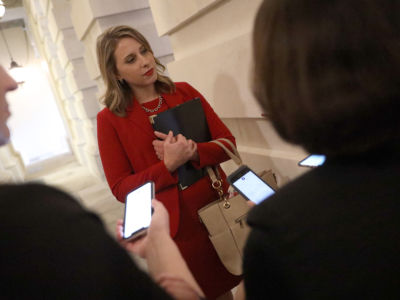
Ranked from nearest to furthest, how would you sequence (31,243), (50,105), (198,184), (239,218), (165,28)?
1. (31,243)
2. (239,218)
3. (198,184)
4. (165,28)
5. (50,105)

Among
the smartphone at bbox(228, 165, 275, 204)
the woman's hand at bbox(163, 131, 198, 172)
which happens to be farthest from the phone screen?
the woman's hand at bbox(163, 131, 198, 172)

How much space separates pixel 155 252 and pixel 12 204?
33 cm

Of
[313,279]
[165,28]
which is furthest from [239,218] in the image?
[165,28]

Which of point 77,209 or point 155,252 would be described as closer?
point 77,209

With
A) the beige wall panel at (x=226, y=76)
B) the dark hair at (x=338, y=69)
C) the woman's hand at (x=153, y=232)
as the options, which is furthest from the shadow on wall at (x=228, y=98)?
the dark hair at (x=338, y=69)

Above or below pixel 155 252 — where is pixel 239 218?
below

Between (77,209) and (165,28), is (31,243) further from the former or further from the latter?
(165,28)

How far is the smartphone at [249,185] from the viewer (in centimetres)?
111

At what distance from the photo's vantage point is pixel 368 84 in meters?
0.48

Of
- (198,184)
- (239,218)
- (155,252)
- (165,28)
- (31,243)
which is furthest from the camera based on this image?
(165,28)

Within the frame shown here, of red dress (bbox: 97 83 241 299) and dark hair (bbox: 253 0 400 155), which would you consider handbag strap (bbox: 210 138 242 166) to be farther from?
dark hair (bbox: 253 0 400 155)

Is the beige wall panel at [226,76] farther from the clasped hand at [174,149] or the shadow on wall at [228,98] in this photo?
the clasped hand at [174,149]

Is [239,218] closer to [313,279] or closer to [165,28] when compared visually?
[313,279]

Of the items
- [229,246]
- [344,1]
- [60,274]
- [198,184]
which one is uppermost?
[344,1]
